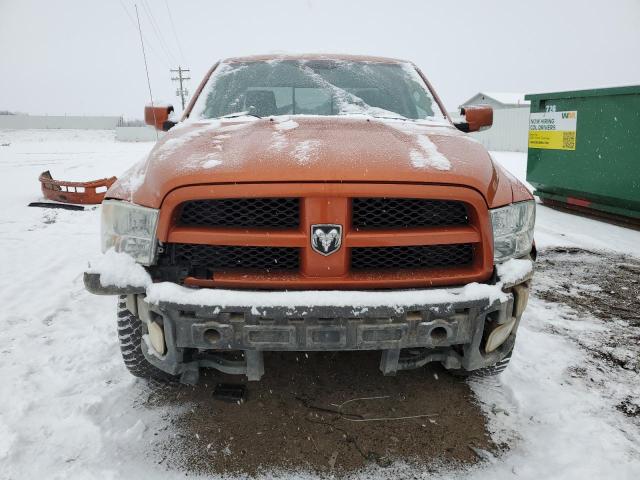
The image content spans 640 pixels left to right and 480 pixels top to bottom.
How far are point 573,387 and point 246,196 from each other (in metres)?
1.97

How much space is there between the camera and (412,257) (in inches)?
76.4

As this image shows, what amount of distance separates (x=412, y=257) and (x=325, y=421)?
88 cm

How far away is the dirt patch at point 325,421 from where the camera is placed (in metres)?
1.92

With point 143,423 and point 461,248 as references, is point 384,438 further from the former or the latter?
point 143,423

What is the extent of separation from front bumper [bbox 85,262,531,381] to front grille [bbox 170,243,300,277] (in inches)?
7.8

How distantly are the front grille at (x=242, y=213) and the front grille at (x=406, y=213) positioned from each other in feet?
0.87

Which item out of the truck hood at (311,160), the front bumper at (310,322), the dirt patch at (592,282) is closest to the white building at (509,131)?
the dirt patch at (592,282)

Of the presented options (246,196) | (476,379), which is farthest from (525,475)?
(246,196)

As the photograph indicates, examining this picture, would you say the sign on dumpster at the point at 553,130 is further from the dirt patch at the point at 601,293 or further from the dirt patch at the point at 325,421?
the dirt patch at the point at 325,421

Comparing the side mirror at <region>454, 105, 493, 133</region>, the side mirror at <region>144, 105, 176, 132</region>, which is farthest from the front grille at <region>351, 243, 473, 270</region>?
the side mirror at <region>144, 105, 176, 132</region>

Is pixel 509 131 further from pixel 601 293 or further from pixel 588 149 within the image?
pixel 601 293

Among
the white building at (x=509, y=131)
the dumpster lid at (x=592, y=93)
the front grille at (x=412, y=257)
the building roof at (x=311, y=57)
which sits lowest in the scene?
the white building at (x=509, y=131)

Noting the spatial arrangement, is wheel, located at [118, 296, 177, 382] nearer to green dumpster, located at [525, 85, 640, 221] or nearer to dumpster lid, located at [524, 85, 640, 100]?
green dumpster, located at [525, 85, 640, 221]

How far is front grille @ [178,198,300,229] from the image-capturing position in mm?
1832
